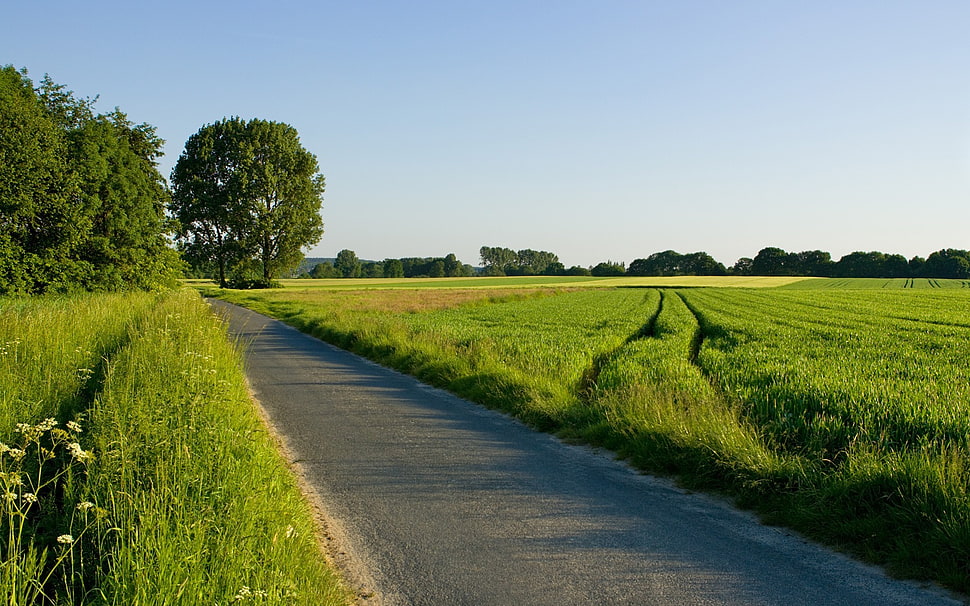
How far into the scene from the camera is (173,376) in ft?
23.7

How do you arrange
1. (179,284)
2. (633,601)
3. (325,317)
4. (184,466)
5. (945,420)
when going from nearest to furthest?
(633,601) → (184,466) → (945,420) → (325,317) → (179,284)

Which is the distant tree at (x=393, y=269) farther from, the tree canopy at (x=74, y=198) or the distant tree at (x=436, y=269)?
the tree canopy at (x=74, y=198)

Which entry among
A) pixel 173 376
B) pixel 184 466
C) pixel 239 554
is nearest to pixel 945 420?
pixel 239 554

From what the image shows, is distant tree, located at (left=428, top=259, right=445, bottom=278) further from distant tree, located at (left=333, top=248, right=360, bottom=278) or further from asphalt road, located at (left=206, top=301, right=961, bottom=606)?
asphalt road, located at (left=206, top=301, right=961, bottom=606)

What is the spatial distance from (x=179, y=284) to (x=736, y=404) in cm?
3256

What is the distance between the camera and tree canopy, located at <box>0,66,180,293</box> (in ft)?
69.3

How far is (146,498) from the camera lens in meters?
4.08

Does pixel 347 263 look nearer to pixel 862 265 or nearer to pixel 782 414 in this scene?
pixel 862 265

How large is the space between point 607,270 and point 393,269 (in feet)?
165

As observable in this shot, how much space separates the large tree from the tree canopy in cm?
2783

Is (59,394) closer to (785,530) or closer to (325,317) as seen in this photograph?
(785,530)

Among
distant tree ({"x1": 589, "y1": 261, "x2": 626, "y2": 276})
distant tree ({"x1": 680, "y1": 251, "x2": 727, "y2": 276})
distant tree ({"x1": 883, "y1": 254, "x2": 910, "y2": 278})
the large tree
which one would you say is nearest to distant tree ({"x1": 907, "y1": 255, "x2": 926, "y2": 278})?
distant tree ({"x1": 883, "y1": 254, "x2": 910, "y2": 278})

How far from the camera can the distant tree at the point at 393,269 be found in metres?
134

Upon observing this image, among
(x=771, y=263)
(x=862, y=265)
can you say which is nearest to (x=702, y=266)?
(x=771, y=263)
